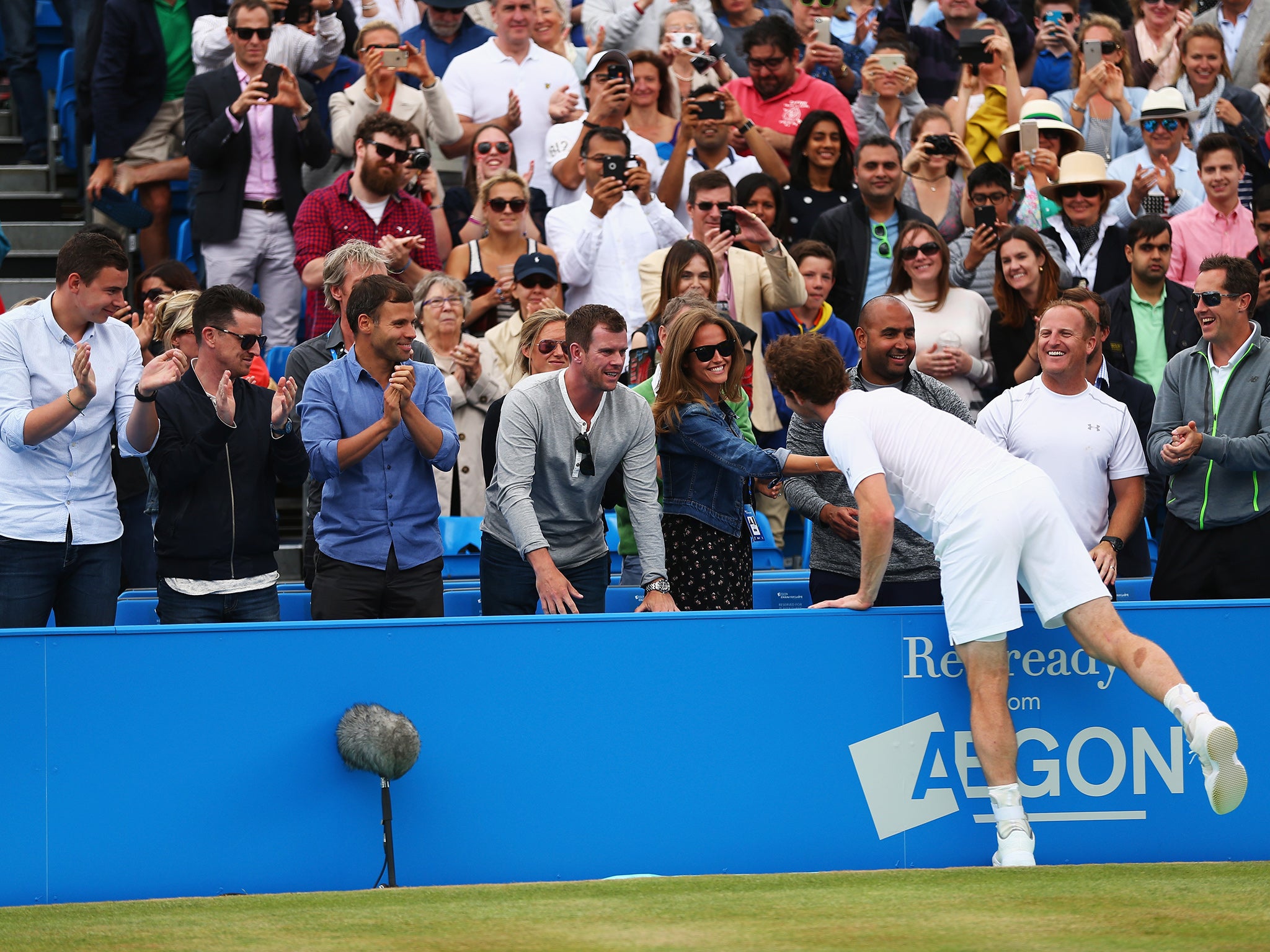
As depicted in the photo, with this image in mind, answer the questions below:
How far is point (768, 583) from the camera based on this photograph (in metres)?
7.49

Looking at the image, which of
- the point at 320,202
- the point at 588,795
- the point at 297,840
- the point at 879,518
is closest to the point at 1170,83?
the point at 320,202

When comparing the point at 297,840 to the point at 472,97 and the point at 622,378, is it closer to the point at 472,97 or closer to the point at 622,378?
the point at 622,378

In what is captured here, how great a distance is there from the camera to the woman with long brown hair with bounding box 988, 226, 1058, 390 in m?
8.86

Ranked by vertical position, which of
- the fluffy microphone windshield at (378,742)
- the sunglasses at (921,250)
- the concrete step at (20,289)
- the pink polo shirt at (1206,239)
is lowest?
the fluffy microphone windshield at (378,742)

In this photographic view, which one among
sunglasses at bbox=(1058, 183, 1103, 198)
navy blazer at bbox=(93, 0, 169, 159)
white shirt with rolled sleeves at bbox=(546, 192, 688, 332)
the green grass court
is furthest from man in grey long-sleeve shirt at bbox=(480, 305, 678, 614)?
navy blazer at bbox=(93, 0, 169, 159)

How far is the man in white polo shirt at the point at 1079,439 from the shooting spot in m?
6.86

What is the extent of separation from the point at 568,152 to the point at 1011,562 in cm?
577

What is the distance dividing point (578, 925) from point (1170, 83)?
32.7 feet

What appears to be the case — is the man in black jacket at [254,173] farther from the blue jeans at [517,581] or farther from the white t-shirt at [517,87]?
the blue jeans at [517,581]

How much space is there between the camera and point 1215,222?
988cm

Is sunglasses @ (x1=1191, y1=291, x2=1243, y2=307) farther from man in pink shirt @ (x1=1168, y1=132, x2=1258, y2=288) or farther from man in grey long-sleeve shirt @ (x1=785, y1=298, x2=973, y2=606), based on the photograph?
man in pink shirt @ (x1=1168, y1=132, x2=1258, y2=288)

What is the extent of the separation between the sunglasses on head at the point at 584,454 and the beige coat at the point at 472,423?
229cm

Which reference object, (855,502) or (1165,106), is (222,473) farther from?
(1165,106)

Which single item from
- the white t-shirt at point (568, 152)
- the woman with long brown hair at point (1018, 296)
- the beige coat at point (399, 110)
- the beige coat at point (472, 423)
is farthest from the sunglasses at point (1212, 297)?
the beige coat at point (399, 110)
